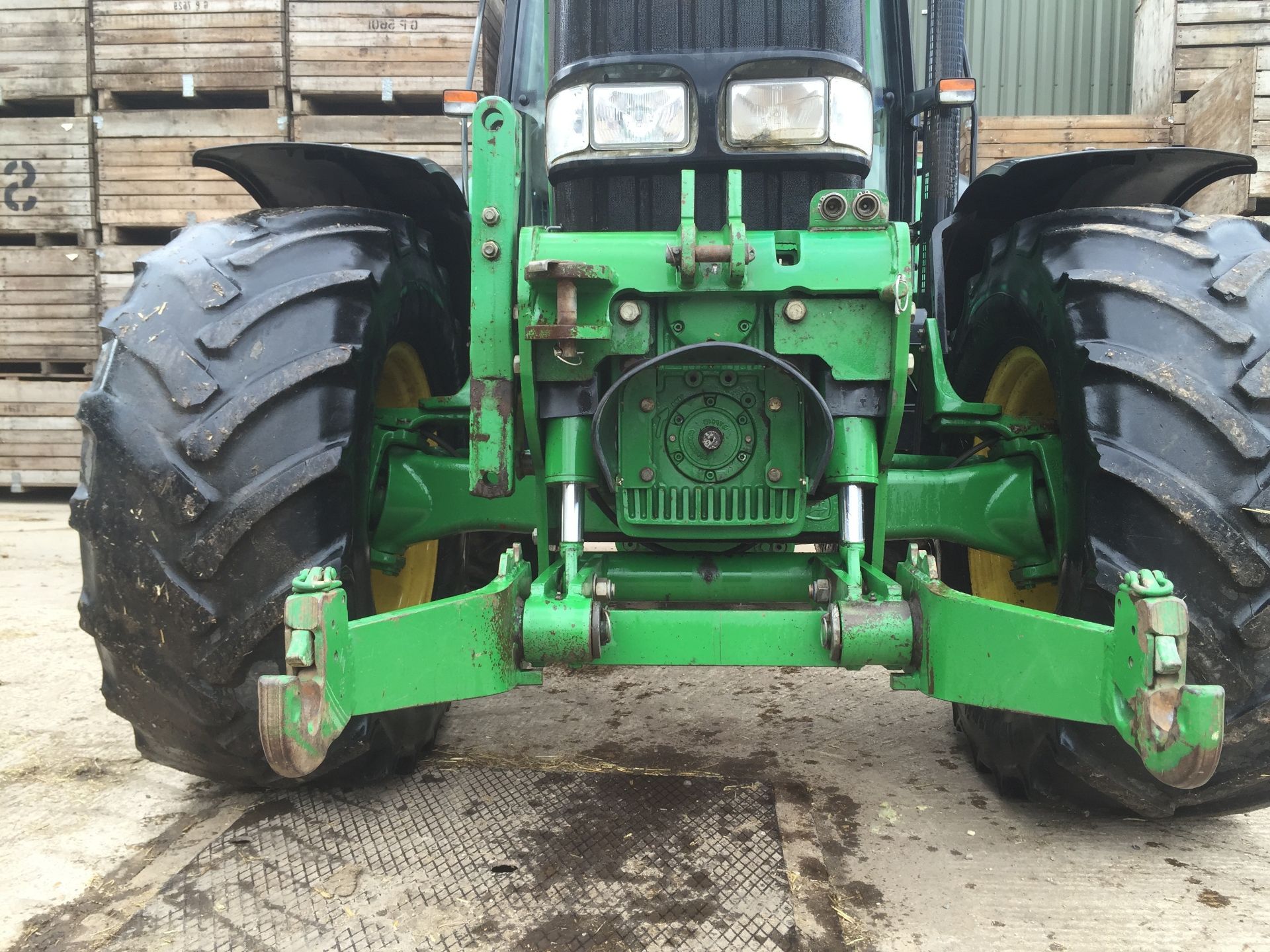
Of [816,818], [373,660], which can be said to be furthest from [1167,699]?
[373,660]

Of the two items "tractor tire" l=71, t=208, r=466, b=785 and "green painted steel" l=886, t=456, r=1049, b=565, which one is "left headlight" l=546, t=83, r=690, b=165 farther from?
"green painted steel" l=886, t=456, r=1049, b=565

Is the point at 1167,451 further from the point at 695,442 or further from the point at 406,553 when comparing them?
the point at 406,553

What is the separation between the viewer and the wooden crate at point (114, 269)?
271 inches

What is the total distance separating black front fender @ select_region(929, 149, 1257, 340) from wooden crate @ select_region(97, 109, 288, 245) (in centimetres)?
552

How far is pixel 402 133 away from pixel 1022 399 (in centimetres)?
521

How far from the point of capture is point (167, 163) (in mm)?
6703

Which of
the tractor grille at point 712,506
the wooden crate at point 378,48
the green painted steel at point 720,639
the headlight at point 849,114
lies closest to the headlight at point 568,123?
the headlight at point 849,114

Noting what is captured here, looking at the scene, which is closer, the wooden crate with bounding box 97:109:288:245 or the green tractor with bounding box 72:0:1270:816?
the green tractor with bounding box 72:0:1270:816

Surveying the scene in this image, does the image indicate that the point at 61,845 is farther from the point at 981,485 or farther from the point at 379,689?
the point at 981,485

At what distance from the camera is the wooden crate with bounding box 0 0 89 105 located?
675 centimetres

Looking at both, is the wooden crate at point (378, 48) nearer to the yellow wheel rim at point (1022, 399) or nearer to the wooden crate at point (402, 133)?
the wooden crate at point (402, 133)

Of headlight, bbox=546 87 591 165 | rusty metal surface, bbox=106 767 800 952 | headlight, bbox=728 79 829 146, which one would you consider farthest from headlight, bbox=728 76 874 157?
rusty metal surface, bbox=106 767 800 952

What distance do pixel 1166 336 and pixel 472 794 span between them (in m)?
1.91

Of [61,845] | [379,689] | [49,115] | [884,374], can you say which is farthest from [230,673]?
[49,115]
